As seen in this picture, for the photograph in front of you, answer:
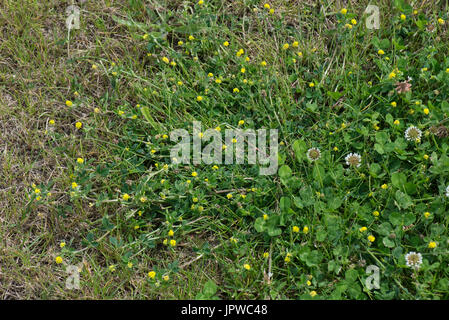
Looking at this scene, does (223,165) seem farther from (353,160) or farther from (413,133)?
(413,133)

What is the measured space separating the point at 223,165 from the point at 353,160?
2.36ft

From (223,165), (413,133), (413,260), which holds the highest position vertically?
(413,133)

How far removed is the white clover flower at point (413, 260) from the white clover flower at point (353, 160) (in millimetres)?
545

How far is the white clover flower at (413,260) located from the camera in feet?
7.43

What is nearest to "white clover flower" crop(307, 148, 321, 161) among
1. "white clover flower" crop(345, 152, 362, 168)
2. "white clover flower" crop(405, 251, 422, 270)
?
"white clover flower" crop(345, 152, 362, 168)

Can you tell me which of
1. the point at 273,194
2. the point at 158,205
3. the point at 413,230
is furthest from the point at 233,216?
the point at 413,230

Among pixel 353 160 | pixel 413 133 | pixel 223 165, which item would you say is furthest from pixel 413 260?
pixel 223 165

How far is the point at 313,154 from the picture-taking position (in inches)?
103

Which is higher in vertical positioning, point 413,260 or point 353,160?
point 353,160

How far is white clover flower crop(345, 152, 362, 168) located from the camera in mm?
2570

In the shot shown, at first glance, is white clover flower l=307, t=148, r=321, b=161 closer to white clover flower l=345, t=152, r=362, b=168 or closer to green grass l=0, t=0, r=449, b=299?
green grass l=0, t=0, r=449, b=299

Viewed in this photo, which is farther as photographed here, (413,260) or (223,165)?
(223,165)

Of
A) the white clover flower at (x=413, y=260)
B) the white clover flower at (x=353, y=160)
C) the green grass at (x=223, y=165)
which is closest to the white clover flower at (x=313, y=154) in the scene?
the green grass at (x=223, y=165)

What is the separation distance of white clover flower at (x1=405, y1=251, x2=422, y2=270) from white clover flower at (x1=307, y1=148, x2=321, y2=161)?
69 cm
